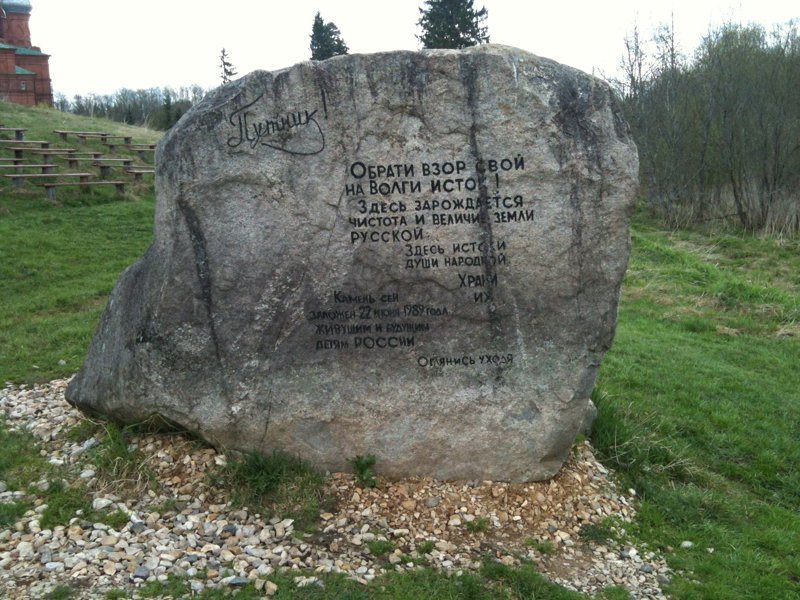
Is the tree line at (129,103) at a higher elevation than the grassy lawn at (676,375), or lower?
higher

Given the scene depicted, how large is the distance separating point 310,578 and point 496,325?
7.74ft

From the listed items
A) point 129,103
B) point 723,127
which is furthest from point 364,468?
point 129,103

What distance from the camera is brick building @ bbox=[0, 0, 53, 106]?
3928cm

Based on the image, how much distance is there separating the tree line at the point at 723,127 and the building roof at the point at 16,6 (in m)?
36.5

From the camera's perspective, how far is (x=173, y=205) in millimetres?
5684

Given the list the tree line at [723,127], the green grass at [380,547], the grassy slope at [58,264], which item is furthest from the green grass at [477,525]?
the tree line at [723,127]

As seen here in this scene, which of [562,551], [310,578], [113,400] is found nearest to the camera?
[310,578]

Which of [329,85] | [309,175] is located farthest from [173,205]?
[329,85]

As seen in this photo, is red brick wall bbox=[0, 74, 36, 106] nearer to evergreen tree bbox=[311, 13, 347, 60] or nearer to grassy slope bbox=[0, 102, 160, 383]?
evergreen tree bbox=[311, 13, 347, 60]

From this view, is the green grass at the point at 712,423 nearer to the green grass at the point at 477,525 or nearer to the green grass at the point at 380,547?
the green grass at the point at 477,525

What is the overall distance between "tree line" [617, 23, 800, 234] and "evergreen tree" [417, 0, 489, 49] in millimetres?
14364

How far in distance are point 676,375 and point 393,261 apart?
5.46m

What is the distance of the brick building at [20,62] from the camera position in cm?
3928

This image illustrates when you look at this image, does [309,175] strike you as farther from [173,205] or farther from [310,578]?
[310,578]
